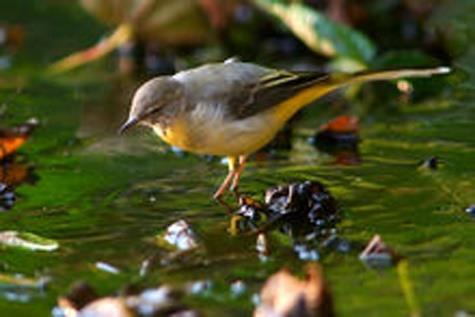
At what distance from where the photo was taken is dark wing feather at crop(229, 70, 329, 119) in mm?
4949

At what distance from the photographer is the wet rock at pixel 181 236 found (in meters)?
4.36

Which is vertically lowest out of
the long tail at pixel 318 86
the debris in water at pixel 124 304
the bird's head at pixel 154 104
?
the debris in water at pixel 124 304

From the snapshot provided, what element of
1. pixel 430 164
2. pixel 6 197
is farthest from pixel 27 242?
pixel 430 164

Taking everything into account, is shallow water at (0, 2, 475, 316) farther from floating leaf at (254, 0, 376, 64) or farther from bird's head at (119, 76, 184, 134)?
bird's head at (119, 76, 184, 134)

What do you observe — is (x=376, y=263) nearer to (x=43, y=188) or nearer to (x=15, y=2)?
(x=43, y=188)

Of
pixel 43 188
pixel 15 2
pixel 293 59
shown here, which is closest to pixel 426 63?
pixel 293 59

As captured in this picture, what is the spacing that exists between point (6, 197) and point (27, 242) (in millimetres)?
823

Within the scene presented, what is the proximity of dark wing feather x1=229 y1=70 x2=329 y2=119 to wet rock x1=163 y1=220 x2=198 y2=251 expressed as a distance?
0.69 metres

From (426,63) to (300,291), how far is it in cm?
405

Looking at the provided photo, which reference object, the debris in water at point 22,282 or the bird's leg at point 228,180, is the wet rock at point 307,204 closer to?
the bird's leg at point 228,180

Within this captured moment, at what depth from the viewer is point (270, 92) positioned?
16.4ft

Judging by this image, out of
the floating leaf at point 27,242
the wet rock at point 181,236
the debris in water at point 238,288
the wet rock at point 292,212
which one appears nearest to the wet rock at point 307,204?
the wet rock at point 292,212

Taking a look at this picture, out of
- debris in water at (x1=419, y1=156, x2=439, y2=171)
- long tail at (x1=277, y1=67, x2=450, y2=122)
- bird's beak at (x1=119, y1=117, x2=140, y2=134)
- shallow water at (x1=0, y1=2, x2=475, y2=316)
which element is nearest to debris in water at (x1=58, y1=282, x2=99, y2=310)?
shallow water at (x1=0, y1=2, x2=475, y2=316)

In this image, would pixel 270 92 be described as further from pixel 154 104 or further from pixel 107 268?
pixel 107 268
